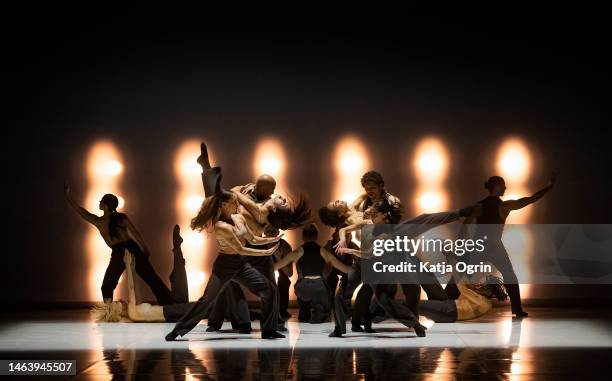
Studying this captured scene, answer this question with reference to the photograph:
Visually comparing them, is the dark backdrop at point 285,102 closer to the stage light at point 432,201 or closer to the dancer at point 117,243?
the stage light at point 432,201

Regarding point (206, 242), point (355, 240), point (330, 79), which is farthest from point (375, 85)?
point (355, 240)

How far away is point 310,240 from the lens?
12.0m

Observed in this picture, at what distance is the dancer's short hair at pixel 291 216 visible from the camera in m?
10.9

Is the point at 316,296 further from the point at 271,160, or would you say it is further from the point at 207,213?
the point at 271,160

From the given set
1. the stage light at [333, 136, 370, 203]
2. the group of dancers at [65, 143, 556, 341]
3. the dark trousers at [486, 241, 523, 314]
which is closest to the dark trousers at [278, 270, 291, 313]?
the group of dancers at [65, 143, 556, 341]

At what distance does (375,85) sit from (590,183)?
3171 millimetres

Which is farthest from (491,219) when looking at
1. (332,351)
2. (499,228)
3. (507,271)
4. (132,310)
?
(332,351)

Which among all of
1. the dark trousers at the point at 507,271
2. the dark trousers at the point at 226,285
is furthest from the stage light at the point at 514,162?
the dark trousers at the point at 226,285

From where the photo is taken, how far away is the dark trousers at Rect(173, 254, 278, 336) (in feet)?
31.9

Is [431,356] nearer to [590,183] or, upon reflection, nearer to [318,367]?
[318,367]

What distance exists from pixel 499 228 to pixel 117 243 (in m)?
4.56

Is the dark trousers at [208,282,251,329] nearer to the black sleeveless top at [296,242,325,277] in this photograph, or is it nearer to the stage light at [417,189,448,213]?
the black sleeveless top at [296,242,325,277]

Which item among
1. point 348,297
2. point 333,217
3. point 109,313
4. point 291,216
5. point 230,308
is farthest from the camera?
point 109,313

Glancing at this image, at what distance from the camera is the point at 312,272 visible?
1206 centimetres
